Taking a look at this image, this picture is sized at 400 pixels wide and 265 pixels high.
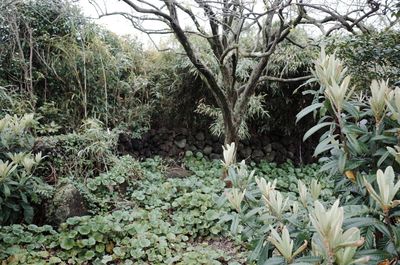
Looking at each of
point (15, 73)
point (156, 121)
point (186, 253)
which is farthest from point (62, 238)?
point (156, 121)

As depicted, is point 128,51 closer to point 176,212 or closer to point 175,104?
point 175,104

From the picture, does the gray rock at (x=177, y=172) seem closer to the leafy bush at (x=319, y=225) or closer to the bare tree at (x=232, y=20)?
the bare tree at (x=232, y=20)

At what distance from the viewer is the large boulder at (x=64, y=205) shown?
260 cm

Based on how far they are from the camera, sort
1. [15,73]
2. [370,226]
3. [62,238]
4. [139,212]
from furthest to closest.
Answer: [15,73] < [139,212] < [62,238] < [370,226]

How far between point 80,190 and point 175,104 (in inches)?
86.8

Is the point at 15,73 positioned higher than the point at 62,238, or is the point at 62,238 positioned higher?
the point at 15,73

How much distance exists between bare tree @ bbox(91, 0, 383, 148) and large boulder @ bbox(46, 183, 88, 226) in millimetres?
1576

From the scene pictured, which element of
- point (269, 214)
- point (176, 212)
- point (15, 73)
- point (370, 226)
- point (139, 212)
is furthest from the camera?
point (15, 73)

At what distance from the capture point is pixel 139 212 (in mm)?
2861

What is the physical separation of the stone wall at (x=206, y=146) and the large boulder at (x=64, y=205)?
1.64m

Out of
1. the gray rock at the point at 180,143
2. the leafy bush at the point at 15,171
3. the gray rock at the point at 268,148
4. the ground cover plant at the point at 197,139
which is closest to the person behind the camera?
the ground cover plant at the point at 197,139

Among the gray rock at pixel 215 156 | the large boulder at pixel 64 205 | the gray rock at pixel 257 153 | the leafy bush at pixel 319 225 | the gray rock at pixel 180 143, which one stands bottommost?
the large boulder at pixel 64 205

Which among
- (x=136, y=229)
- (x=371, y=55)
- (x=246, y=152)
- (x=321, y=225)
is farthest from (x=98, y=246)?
(x=246, y=152)

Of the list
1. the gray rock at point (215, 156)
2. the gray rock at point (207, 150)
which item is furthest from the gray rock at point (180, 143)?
the gray rock at point (215, 156)
